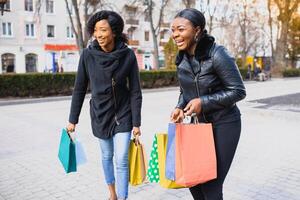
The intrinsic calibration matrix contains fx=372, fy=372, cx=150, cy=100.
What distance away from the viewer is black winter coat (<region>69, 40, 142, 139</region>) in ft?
10.8

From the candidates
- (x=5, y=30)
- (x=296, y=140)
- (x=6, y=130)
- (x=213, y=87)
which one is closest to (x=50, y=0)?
(x=5, y=30)

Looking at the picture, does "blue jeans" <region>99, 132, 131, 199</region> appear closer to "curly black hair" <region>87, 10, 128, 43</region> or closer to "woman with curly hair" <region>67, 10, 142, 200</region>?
"woman with curly hair" <region>67, 10, 142, 200</region>

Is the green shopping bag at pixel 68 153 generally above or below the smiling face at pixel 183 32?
below

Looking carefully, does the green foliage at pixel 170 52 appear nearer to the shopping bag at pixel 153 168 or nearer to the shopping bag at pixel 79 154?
the shopping bag at pixel 79 154

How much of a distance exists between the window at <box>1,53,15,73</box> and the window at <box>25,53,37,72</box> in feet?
4.85

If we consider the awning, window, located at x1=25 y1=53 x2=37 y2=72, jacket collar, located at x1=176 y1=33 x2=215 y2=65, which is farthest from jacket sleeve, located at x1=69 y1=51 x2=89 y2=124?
the awning

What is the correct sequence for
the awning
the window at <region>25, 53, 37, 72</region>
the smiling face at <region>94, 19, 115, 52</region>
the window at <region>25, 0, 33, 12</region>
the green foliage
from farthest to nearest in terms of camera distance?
the awning < the window at <region>25, 53, 37, 72</region> < the window at <region>25, 0, 33, 12</region> < the green foliage < the smiling face at <region>94, 19, 115, 52</region>

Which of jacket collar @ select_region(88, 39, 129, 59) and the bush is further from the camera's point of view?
the bush

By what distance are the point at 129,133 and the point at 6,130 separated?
614cm

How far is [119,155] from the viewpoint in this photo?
344 cm

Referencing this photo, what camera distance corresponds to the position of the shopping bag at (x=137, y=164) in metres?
3.45

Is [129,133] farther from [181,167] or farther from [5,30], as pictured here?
[5,30]

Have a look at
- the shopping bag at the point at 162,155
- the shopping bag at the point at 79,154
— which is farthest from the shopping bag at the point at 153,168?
the shopping bag at the point at 79,154

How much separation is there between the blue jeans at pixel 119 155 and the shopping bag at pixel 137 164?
5 cm
